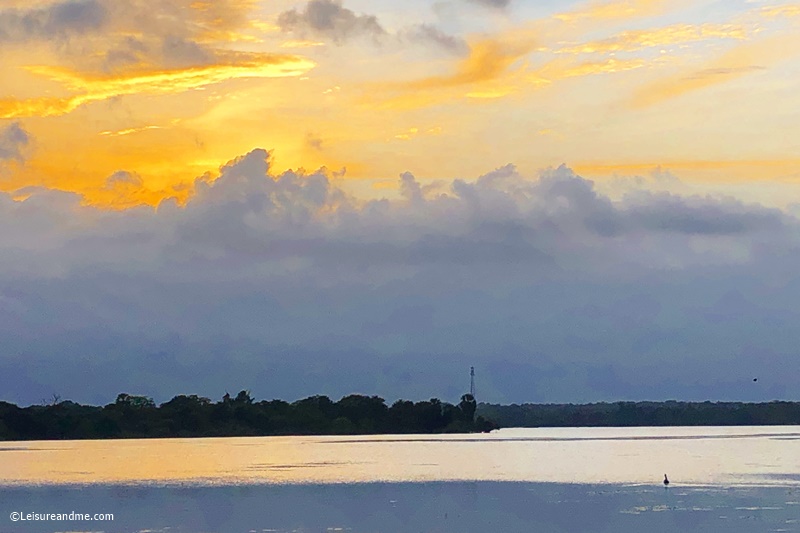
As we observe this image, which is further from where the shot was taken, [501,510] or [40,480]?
[40,480]

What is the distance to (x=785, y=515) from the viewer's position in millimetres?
48750

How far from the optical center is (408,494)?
208 feet

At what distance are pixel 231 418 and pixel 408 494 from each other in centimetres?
11795

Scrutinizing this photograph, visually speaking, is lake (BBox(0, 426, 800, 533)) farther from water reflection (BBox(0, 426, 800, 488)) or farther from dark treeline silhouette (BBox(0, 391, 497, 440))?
dark treeline silhouette (BBox(0, 391, 497, 440))

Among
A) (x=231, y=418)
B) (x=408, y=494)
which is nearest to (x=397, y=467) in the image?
(x=408, y=494)

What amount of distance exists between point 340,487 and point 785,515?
2808cm

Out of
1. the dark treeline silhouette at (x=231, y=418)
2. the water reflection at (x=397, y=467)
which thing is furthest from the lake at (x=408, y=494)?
the dark treeline silhouette at (x=231, y=418)

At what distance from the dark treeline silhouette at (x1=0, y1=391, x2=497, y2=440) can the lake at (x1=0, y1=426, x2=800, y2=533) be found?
2421 inches

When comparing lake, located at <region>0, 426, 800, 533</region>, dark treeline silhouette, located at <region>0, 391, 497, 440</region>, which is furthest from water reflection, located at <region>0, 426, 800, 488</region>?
dark treeline silhouette, located at <region>0, 391, 497, 440</region>

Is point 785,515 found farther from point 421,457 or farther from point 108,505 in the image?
point 421,457

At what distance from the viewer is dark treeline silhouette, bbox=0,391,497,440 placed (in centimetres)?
16488

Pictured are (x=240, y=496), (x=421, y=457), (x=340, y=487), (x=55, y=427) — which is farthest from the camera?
(x=55, y=427)

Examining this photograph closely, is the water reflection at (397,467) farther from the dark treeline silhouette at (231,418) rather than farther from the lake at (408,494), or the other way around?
the dark treeline silhouette at (231,418)

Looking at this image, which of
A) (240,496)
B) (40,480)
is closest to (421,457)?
(40,480)
